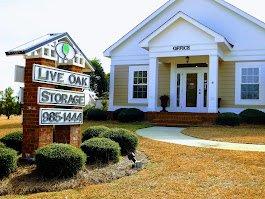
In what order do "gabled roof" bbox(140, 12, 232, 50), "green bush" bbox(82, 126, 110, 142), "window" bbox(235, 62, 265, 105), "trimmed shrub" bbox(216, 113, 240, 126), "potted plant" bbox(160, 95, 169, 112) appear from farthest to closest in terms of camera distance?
1. "potted plant" bbox(160, 95, 169, 112)
2. "window" bbox(235, 62, 265, 105)
3. "gabled roof" bbox(140, 12, 232, 50)
4. "trimmed shrub" bbox(216, 113, 240, 126)
5. "green bush" bbox(82, 126, 110, 142)

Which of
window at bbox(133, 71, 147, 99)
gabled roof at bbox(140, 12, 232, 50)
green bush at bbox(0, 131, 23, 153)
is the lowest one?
green bush at bbox(0, 131, 23, 153)

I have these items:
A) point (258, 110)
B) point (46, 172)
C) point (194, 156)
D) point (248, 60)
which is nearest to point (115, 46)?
point (248, 60)

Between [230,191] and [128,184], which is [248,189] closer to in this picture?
[230,191]

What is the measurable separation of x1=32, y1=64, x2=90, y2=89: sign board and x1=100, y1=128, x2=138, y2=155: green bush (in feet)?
4.53

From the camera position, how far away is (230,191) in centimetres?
671

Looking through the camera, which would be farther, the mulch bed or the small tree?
the small tree

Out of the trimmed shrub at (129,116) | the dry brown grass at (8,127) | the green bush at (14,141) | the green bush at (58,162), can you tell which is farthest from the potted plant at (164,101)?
the green bush at (58,162)

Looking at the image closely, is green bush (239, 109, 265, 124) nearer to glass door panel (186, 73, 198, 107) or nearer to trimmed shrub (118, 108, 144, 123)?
glass door panel (186, 73, 198, 107)

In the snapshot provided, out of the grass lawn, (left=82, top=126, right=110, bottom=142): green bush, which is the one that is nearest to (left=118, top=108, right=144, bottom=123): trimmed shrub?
(left=82, top=126, right=110, bottom=142): green bush

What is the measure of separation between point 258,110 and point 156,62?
594 centimetres

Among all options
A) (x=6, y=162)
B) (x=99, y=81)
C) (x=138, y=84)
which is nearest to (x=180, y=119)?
(x=138, y=84)

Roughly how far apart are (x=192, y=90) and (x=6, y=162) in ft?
55.5

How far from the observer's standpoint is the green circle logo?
29.8 ft

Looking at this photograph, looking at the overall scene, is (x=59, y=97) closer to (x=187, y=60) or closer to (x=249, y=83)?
(x=187, y=60)
